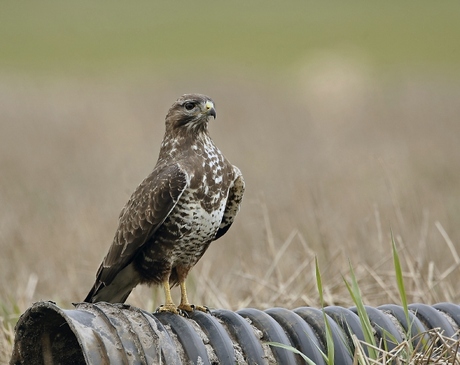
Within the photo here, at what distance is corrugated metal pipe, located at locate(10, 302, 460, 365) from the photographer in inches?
152

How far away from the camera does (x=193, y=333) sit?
4.13m

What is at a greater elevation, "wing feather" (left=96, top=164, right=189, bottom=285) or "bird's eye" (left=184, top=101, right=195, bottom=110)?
"bird's eye" (left=184, top=101, right=195, bottom=110)

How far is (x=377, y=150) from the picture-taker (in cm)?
1370

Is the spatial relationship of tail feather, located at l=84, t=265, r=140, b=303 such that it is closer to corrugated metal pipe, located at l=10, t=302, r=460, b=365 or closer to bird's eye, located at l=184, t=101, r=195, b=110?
corrugated metal pipe, located at l=10, t=302, r=460, b=365

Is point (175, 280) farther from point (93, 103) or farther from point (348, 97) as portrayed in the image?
point (348, 97)

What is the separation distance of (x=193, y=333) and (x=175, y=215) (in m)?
0.91

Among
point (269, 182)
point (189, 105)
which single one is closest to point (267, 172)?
point (269, 182)

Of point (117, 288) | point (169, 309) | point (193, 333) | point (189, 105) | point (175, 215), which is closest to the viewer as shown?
point (193, 333)

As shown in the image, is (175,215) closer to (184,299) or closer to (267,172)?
(184,299)

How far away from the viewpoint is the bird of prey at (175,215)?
16.0 ft

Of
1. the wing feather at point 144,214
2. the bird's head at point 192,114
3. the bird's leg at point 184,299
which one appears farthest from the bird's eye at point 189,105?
the bird's leg at point 184,299

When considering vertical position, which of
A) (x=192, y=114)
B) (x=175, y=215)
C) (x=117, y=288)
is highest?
(x=192, y=114)

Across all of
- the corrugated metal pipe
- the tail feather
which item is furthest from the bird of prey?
the corrugated metal pipe

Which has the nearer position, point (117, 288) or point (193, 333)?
point (193, 333)
